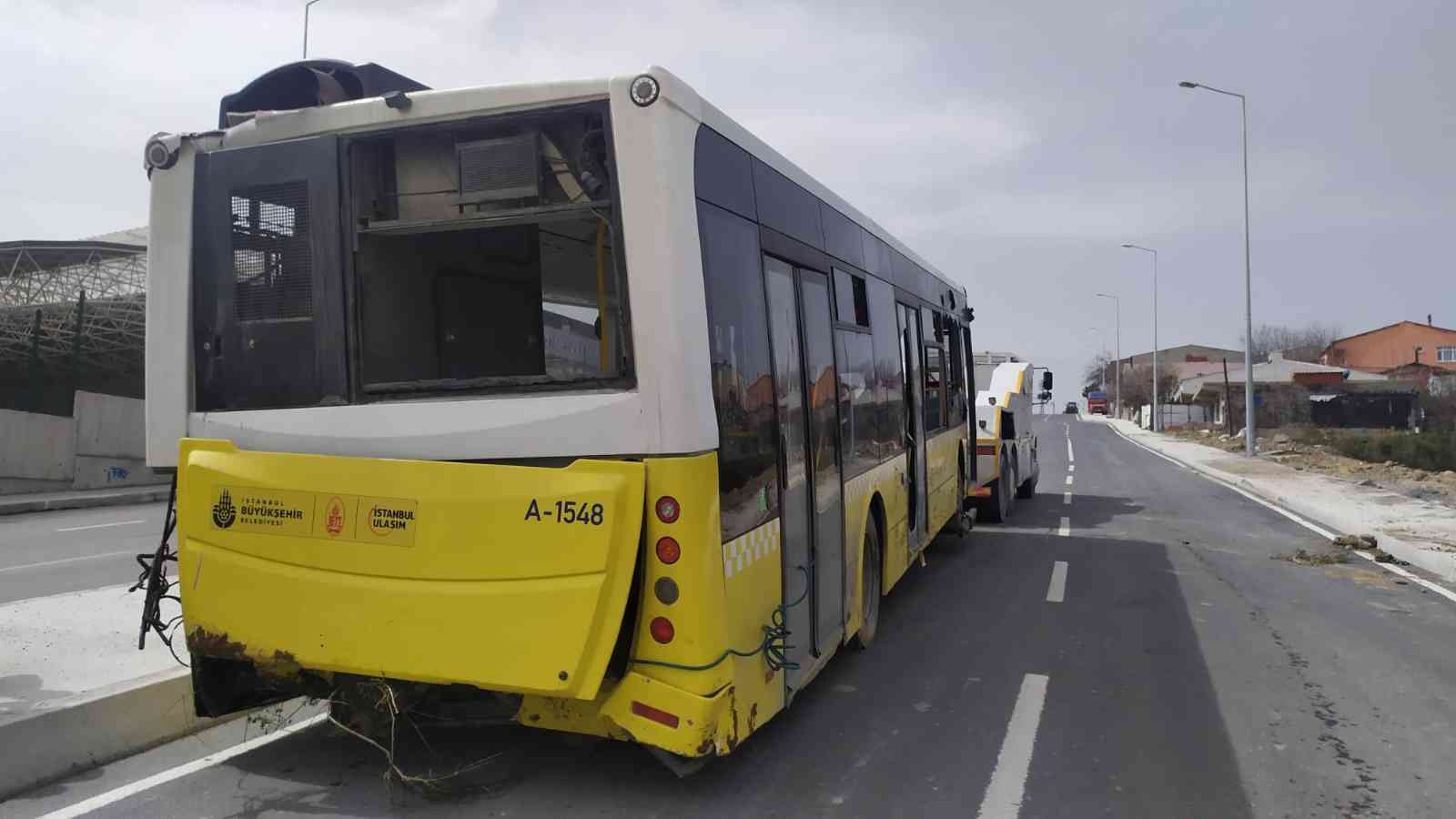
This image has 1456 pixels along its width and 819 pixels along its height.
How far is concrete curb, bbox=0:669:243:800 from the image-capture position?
4684 millimetres

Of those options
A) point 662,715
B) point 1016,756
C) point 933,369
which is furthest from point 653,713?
point 933,369

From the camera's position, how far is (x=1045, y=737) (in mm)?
5719

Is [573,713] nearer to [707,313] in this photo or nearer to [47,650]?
[707,313]

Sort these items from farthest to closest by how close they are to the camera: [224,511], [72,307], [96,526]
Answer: [72,307]
[96,526]
[224,511]

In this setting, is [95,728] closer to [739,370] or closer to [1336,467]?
[739,370]

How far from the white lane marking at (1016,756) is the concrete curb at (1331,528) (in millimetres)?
7595

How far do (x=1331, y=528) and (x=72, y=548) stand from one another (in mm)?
18125

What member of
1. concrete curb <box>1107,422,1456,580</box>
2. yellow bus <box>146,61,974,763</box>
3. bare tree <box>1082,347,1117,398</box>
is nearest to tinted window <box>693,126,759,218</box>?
yellow bus <box>146,61,974,763</box>

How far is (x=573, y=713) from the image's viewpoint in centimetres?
456

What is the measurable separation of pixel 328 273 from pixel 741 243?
1980mm

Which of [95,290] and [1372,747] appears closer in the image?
[1372,747]

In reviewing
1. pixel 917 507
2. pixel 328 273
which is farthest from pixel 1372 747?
pixel 328 273

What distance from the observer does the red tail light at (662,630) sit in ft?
14.2

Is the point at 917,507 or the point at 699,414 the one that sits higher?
the point at 699,414
